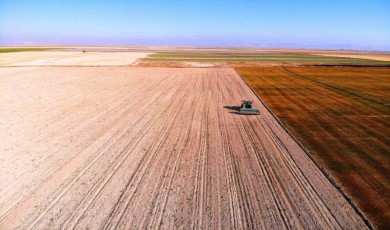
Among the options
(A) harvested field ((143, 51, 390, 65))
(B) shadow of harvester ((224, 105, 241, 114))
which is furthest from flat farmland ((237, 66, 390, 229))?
(A) harvested field ((143, 51, 390, 65))

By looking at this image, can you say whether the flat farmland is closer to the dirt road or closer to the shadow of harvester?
the dirt road

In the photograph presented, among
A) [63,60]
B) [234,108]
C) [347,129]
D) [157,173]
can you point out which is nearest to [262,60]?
[63,60]

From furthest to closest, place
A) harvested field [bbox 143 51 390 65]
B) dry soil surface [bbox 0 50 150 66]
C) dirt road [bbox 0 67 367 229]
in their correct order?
harvested field [bbox 143 51 390 65], dry soil surface [bbox 0 50 150 66], dirt road [bbox 0 67 367 229]

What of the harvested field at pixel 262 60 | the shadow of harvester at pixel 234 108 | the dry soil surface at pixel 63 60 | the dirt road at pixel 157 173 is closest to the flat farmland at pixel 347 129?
the dirt road at pixel 157 173

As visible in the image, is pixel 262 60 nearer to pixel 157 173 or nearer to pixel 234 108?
pixel 234 108

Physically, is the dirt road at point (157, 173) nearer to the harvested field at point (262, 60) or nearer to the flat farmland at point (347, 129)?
the flat farmland at point (347, 129)

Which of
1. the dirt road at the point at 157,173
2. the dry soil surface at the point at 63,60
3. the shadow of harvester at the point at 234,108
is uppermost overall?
the dirt road at the point at 157,173

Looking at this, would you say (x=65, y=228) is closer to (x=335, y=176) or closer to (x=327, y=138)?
(x=335, y=176)
